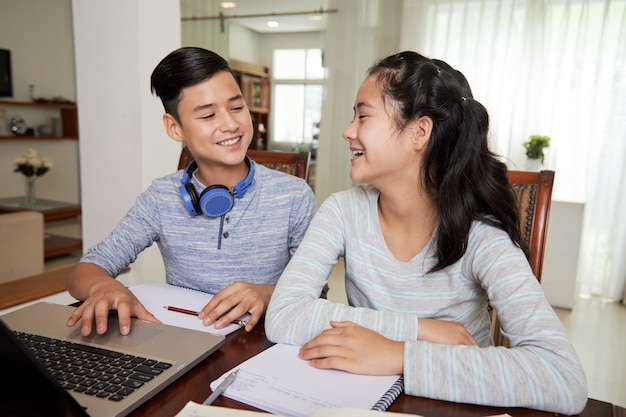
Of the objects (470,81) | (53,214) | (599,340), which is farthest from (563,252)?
(53,214)

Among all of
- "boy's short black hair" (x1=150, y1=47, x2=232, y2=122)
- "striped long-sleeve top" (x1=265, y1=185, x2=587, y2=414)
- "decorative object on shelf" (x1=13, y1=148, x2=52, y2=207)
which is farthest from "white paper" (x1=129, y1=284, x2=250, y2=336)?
"decorative object on shelf" (x1=13, y1=148, x2=52, y2=207)

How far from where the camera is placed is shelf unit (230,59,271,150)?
261 inches

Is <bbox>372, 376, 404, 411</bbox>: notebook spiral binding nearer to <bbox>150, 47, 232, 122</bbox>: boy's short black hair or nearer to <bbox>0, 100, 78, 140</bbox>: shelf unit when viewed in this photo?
<bbox>150, 47, 232, 122</bbox>: boy's short black hair

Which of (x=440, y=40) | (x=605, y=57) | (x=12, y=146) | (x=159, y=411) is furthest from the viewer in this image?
(x=12, y=146)

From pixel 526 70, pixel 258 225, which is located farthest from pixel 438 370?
pixel 526 70

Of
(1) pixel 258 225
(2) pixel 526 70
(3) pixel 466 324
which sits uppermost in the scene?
(2) pixel 526 70

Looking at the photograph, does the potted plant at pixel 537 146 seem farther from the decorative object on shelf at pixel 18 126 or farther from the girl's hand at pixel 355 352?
the decorative object on shelf at pixel 18 126

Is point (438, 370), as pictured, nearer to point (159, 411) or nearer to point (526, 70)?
point (159, 411)

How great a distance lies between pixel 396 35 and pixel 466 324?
3.62m

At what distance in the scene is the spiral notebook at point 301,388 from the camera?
1.82 feet

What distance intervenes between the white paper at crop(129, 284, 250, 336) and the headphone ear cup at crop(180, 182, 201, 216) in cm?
20

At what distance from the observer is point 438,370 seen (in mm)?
613

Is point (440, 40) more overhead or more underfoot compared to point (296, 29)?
more underfoot

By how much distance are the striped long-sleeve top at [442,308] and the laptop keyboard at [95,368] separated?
0.71 ft
